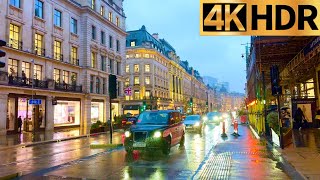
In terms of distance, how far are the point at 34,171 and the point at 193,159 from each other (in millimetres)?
5841

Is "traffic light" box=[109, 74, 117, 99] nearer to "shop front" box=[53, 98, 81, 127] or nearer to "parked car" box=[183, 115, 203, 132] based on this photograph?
"parked car" box=[183, 115, 203, 132]

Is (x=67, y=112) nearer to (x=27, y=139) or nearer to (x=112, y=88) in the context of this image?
(x=27, y=139)

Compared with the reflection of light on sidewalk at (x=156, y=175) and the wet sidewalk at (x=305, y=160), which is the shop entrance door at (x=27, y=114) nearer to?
the reflection of light on sidewalk at (x=156, y=175)

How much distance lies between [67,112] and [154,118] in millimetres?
28611

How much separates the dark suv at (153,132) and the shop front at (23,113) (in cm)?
1785

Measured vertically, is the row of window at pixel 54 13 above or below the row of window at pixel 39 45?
above

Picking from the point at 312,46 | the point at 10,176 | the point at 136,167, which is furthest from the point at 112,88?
the point at 312,46

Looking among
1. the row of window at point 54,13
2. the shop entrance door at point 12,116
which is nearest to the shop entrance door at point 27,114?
the shop entrance door at point 12,116

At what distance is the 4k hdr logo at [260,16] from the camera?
3.84 m

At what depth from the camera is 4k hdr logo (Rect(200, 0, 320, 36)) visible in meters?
3.84

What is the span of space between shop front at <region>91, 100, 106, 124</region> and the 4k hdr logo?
4402 cm

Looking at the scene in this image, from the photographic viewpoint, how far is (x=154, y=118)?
15.5m

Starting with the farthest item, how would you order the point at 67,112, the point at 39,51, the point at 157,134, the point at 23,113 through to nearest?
the point at 67,112 → the point at 39,51 → the point at 23,113 → the point at 157,134

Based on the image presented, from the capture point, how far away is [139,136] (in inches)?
545
